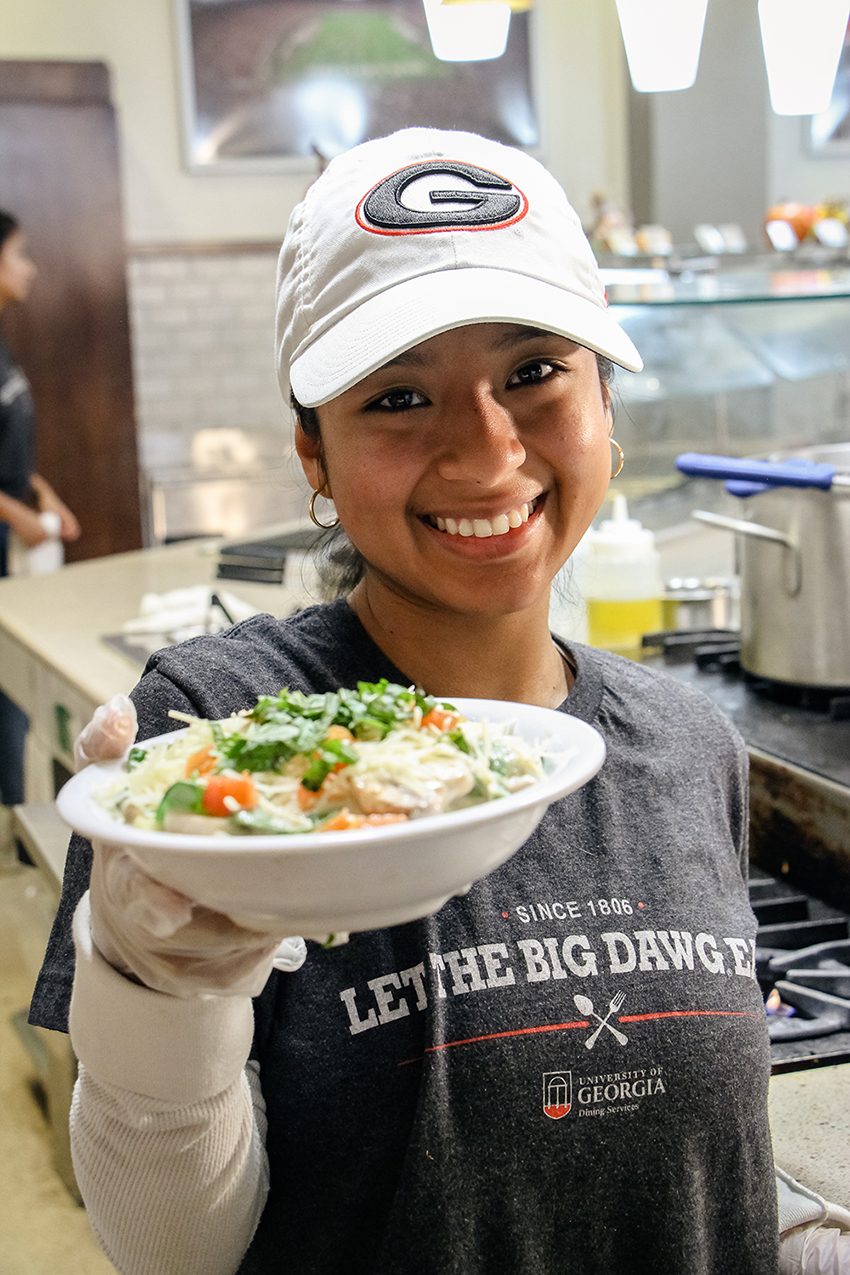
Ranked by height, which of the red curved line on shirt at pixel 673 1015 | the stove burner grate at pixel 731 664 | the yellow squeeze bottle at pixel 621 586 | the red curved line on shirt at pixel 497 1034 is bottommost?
the red curved line on shirt at pixel 673 1015

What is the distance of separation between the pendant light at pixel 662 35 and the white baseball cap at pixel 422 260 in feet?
1.95

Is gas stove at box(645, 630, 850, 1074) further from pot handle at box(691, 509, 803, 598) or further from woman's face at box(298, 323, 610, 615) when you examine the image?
woman's face at box(298, 323, 610, 615)

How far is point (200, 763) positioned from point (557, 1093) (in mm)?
458

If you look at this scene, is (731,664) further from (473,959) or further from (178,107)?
(178,107)

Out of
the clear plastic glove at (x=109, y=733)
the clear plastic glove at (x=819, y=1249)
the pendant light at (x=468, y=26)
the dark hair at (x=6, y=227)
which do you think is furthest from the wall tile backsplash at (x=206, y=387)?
the clear plastic glove at (x=109, y=733)

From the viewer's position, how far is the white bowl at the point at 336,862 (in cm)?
65

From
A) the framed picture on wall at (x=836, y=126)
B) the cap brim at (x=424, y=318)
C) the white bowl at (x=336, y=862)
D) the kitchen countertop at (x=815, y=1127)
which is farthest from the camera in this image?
the framed picture on wall at (x=836, y=126)

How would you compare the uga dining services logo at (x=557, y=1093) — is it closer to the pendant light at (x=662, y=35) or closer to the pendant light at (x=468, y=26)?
the pendant light at (x=662, y=35)

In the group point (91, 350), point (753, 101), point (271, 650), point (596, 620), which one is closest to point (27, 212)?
point (91, 350)

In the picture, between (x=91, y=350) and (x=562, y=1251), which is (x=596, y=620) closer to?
(x=562, y=1251)

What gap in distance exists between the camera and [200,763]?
0.77 metres

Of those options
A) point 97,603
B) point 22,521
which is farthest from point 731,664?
point 22,521

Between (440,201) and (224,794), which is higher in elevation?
(440,201)

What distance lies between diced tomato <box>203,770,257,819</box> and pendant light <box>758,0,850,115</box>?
52.4 inches
